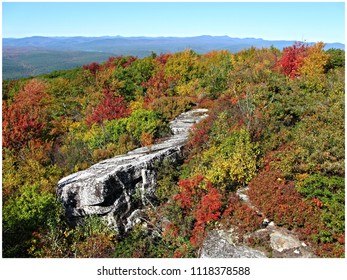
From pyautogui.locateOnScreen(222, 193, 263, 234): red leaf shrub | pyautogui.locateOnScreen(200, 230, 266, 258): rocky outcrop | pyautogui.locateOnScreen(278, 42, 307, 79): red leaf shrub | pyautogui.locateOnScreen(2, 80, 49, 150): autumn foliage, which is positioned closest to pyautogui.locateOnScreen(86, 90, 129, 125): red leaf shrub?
pyautogui.locateOnScreen(2, 80, 49, 150): autumn foliage

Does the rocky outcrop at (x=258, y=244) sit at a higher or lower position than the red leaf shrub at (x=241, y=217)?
lower

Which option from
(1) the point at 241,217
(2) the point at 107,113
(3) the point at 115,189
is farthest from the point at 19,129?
(1) the point at 241,217

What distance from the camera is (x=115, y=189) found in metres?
14.2

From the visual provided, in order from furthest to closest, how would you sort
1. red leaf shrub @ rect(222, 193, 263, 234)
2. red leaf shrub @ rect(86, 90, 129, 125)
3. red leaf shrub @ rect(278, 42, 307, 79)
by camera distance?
red leaf shrub @ rect(278, 42, 307, 79), red leaf shrub @ rect(86, 90, 129, 125), red leaf shrub @ rect(222, 193, 263, 234)

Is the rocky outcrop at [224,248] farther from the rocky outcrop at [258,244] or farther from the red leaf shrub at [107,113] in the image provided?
the red leaf shrub at [107,113]

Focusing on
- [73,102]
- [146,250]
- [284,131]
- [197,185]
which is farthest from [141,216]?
[73,102]

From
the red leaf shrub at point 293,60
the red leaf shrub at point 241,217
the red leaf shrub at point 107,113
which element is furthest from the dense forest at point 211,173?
the red leaf shrub at point 293,60

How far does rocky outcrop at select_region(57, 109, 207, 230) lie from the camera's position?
13.9 metres

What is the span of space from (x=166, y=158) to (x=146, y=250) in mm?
4148

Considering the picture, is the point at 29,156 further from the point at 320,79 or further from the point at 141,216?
the point at 320,79

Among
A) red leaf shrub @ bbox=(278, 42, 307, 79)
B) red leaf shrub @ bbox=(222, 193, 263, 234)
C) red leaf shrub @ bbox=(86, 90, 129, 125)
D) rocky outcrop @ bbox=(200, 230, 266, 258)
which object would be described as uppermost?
red leaf shrub @ bbox=(278, 42, 307, 79)

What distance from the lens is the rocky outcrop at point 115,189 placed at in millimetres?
13867

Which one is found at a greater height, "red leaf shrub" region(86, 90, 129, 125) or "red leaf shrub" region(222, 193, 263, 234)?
"red leaf shrub" region(86, 90, 129, 125)

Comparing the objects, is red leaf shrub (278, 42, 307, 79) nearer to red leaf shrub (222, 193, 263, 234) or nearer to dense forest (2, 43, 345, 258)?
dense forest (2, 43, 345, 258)
